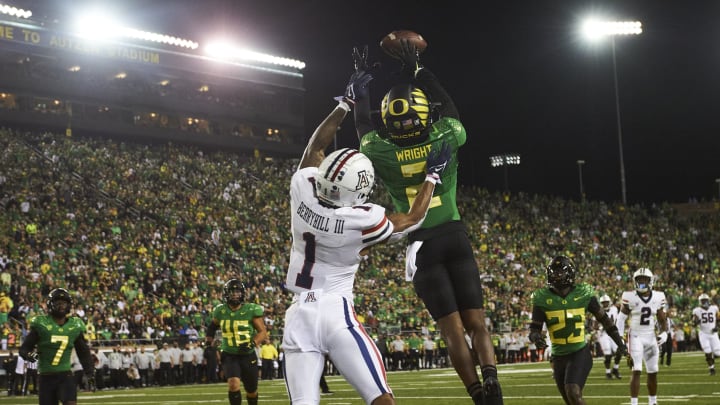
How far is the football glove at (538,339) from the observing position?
8989 mm

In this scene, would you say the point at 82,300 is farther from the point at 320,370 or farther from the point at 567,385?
the point at 320,370

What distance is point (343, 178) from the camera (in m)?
5.34

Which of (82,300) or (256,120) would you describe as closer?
(82,300)

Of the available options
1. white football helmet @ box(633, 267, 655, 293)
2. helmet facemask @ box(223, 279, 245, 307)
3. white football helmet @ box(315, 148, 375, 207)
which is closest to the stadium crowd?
helmet facemask @ box(223, 279, 245, 307)

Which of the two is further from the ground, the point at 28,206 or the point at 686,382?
the point at 28,206

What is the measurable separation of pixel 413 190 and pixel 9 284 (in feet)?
64.2

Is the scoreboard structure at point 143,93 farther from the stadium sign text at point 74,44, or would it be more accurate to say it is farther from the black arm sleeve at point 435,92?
the black arm sleeve at point 435,92

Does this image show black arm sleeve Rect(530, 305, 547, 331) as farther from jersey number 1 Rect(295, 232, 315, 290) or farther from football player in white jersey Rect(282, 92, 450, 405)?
jersey number 1 Rect(295, 232, 315, 290)

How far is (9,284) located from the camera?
23.7m

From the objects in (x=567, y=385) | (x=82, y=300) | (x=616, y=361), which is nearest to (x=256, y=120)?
(x=82, y=300)

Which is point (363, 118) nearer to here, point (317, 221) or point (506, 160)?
point (317, 221)

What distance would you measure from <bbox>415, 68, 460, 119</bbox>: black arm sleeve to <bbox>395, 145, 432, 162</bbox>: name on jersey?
1.59 ft

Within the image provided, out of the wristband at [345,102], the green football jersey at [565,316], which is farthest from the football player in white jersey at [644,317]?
the wristband at [345,102]

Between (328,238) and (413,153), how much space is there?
1.32 metres
